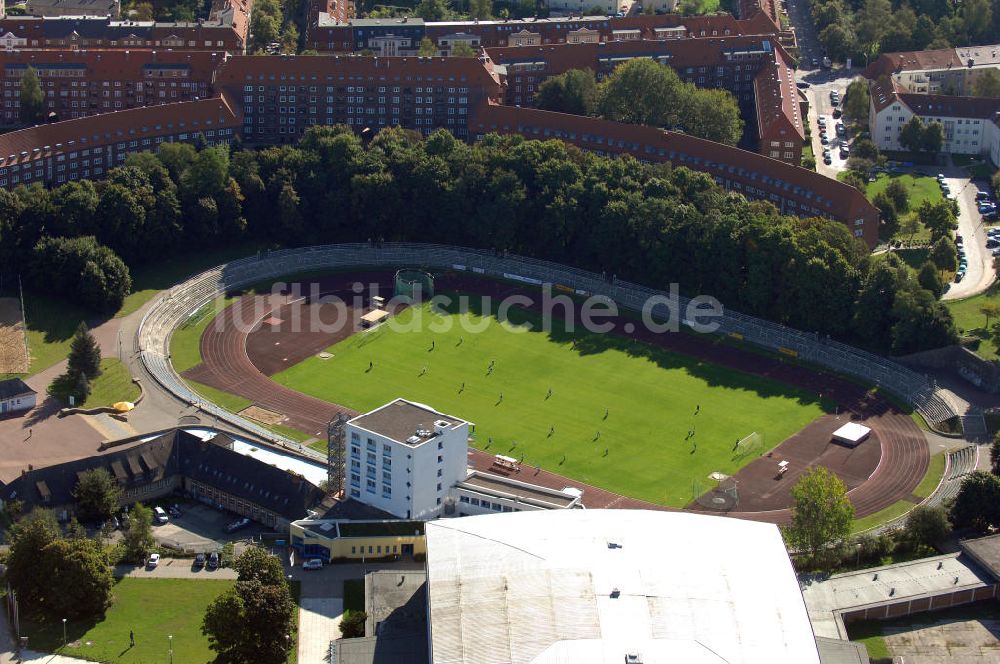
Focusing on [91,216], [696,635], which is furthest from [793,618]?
[91,216]

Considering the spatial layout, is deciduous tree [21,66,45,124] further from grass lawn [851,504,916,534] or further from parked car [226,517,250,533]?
grass lawn [851,504,916,534]

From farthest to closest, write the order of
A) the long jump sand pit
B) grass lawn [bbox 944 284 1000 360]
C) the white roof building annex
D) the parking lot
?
grass lawn [bbox 944 284 1000 360] < the long jump sand pit < the parking lot < the white roof building annex

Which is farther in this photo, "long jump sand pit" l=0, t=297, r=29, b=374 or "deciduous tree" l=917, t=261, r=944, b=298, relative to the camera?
"deciduous tree" l=917, t=261, r=944, b=298

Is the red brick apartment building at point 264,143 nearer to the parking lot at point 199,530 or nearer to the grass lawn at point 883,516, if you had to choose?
the grass lawn at point 883,516

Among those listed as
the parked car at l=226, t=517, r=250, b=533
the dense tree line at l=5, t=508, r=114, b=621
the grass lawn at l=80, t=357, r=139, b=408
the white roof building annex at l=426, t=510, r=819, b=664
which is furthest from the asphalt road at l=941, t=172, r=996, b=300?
the dense tree line at l=5, t=508, r=114, b=621

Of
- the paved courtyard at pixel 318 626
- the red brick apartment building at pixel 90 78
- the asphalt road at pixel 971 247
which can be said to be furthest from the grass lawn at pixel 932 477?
the red brick apartment building at pixel 90 78
